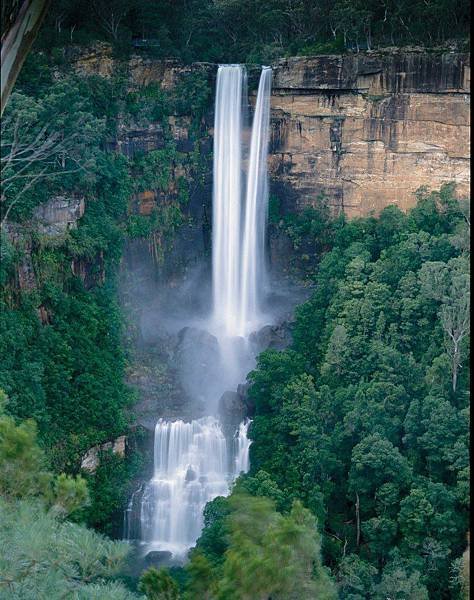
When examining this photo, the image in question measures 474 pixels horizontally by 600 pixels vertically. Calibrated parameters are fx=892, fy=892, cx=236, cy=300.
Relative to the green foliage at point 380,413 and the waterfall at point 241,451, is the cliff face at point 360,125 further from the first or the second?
the waterfall at point 241,451

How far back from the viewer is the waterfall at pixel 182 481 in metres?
18.0

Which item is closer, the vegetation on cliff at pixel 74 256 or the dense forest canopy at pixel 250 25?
the vegetation on cliff at pixel 74 256

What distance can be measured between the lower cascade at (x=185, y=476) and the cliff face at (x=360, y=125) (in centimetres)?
709

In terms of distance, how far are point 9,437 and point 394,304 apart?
1266 centimetres

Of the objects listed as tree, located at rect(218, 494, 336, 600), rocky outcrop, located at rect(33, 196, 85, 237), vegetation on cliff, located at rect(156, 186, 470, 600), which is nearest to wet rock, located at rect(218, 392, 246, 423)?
vegetation on cliff, located at rect(156, 186, 470, 600)

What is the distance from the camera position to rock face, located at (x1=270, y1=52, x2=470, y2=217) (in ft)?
68.2

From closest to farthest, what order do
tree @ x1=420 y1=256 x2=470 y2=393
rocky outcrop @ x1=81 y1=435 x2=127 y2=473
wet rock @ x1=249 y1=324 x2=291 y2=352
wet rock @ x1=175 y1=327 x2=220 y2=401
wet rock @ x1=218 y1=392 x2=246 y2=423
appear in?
tree @ x1=420 y1=256 x2=470 y2=393, rocky outcrop @ x1=81 y1=435 x2=127 y2=473, wet rock @ x1=218 y1=392 x2=246 y2=423, wet rock @ x1=175 y1=327 x2=220 y2=401, wet rock @ x1=249 y1=324 x2=291 y2=352

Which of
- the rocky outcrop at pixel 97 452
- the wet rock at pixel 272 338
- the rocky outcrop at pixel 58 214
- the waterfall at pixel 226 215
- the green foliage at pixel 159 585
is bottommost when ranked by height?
the green foliage at pixel 159 585

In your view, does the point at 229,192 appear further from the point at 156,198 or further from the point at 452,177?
the point at 452,177

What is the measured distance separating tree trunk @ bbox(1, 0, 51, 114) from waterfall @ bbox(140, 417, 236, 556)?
14.0 metres

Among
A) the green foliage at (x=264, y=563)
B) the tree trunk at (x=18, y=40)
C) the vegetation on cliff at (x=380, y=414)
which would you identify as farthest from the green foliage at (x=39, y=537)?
the vegetation on cliff at (x=380, y=414)

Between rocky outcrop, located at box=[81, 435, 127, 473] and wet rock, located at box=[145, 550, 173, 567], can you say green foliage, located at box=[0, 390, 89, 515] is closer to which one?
wet rock, located at box=[145, 550, 173, 567]

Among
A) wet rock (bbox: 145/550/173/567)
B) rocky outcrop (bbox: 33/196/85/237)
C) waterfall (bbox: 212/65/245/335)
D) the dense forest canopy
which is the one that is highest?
the dense forest canopy

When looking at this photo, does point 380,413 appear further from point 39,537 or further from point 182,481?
point 39,537
